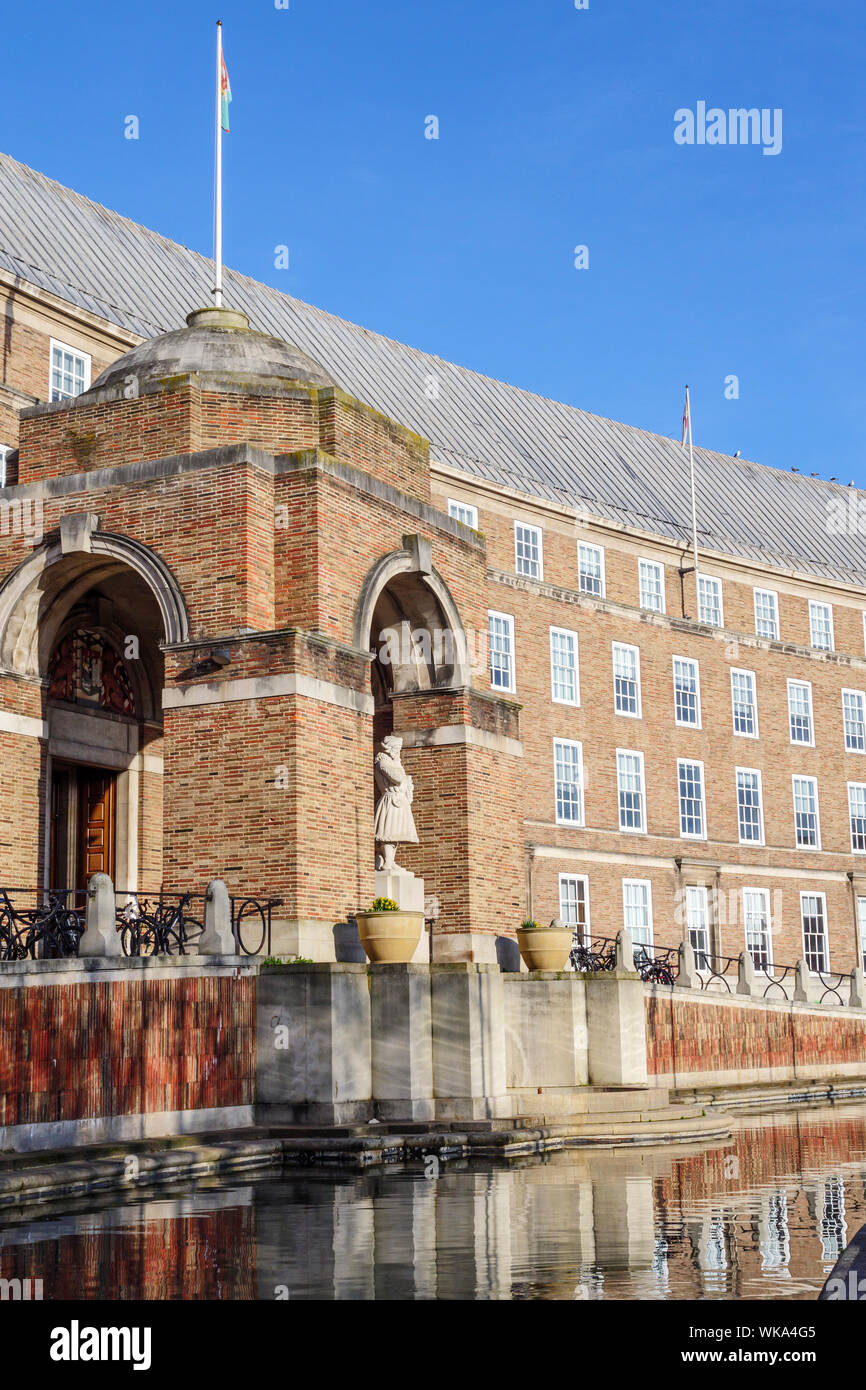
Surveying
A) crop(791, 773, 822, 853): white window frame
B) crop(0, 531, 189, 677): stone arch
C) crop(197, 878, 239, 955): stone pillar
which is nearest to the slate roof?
crop(791, 773, 822, 853): white window frame

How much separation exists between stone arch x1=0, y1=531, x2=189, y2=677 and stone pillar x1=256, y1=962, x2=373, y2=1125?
5403 millimetres

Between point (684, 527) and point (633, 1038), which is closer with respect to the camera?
point (633, 1038)

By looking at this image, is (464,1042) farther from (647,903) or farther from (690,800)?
(690,800)

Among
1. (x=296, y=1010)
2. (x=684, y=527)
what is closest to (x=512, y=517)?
(x=684, y=527)

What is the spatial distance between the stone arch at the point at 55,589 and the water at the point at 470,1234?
8.80m

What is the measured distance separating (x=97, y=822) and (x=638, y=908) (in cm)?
2107

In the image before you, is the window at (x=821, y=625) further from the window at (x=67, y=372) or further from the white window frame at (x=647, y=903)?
the window at (x=67, y=372)

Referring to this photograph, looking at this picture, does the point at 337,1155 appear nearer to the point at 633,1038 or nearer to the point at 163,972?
the point at 163,972

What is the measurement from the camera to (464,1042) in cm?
1983

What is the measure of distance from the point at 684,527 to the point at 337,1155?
36.7 meters

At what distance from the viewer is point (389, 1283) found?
9102 millimetres

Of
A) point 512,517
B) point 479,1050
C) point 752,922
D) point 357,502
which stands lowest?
point 479,1050

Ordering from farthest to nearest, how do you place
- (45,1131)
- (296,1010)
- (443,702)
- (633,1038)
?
(443,702) → (633,1038) → (296,1010) → (45,1131)

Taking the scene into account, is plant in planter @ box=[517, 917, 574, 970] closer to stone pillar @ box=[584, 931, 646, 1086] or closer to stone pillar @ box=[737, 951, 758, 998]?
stone pillar @ box=[584, 931, 646, 1086]
